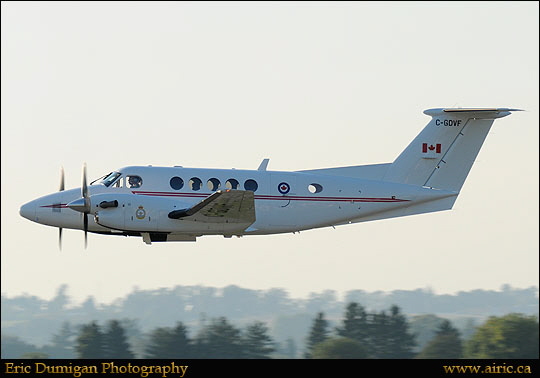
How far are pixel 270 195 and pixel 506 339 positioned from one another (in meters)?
24.3

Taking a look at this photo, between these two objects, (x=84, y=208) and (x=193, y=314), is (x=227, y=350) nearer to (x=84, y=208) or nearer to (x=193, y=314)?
(x=193, y=314)

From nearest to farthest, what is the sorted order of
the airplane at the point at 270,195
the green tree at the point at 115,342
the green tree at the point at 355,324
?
the airplane at the point at 270,195, the green tree at the point at 115,342, the green tree at the point at 355,324

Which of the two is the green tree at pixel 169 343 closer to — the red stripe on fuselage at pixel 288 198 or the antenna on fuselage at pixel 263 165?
the antenna on fuselage at pixel 263 165

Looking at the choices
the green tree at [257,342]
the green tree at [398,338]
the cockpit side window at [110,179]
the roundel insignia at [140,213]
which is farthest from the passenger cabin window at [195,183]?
the green tree at [398,338]

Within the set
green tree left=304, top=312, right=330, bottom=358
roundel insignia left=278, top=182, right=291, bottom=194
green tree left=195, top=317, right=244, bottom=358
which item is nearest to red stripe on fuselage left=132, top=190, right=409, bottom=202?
roundel insignia left=278, top=182, right=291, bottom=194

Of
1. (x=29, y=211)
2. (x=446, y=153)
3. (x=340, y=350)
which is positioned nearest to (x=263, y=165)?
(x=446, y=153)

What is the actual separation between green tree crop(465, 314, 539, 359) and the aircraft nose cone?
2628 cm

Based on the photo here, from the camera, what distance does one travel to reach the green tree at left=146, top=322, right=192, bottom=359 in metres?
48.2

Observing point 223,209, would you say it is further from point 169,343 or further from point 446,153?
point 169,343

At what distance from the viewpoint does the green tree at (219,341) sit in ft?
156

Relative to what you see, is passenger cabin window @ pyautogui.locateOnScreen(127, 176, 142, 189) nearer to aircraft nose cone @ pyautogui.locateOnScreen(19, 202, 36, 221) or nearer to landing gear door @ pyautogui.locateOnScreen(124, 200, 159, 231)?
landing gear door @ pyautogui.locateOnScreen(124, 200, 159, 231)

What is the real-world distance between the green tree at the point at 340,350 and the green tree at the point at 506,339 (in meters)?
5.42

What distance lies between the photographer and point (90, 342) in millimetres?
49125

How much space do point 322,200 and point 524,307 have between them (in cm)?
4088
